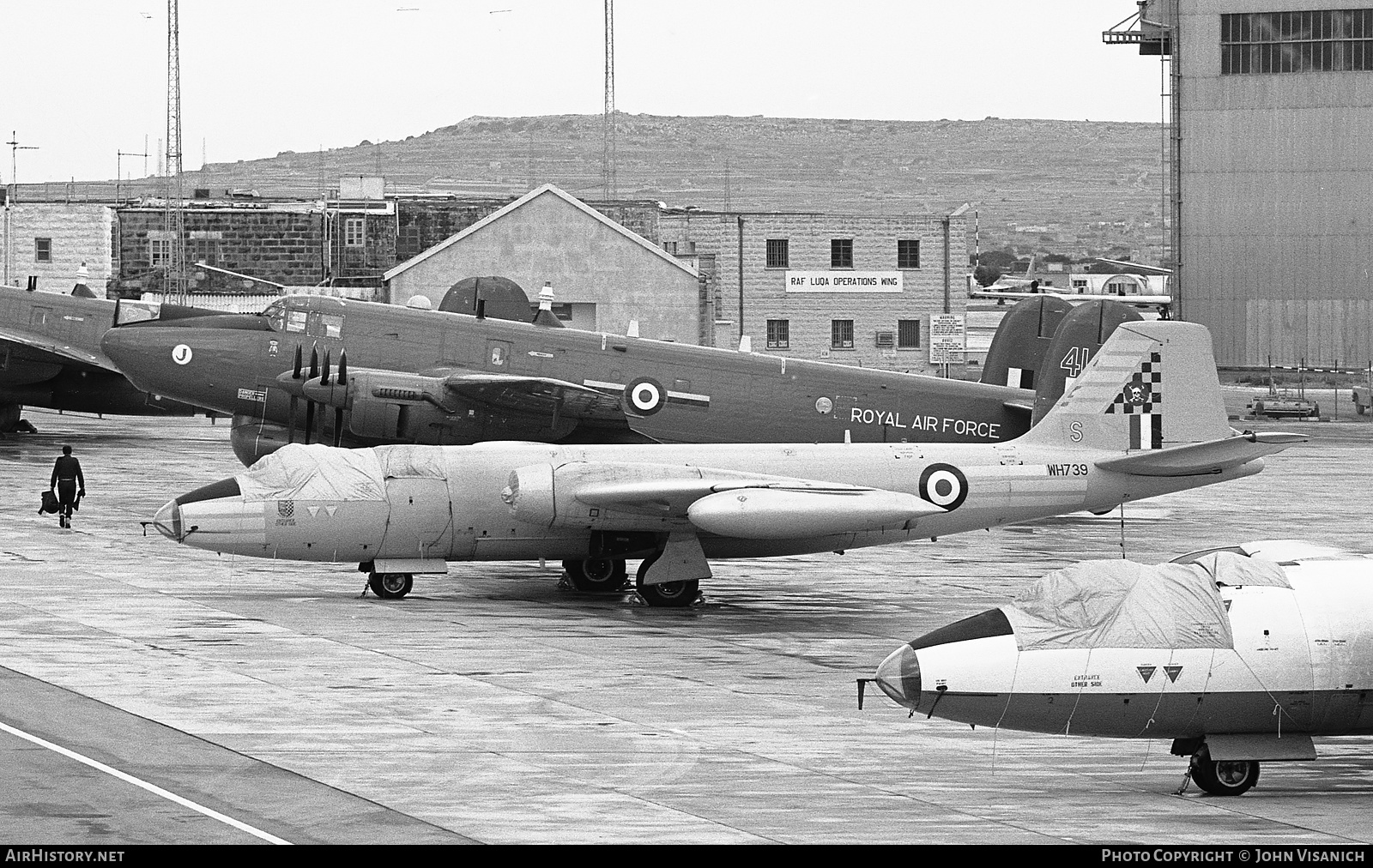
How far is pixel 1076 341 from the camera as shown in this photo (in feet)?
123

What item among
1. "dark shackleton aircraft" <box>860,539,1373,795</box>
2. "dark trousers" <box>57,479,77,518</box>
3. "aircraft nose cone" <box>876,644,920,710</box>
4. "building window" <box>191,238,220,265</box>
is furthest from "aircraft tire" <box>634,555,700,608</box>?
"building window" <box>191,238,220,265</box>

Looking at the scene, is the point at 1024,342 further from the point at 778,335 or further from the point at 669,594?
the point at 778,335

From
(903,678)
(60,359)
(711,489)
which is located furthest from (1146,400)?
(60,359)

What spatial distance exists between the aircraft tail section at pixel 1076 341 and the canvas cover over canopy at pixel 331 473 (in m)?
13.8

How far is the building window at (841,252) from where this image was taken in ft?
248

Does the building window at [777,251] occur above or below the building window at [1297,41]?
below

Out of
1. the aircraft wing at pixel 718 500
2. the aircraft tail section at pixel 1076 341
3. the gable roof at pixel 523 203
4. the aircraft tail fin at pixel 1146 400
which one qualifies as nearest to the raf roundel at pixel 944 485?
the aircraft wing at pixel 718 500

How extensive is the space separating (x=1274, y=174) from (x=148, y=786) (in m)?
70.0

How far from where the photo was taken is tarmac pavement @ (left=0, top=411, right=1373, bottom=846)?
15.5 m

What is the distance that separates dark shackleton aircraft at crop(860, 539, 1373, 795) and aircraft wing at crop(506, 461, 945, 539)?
31.5 feet

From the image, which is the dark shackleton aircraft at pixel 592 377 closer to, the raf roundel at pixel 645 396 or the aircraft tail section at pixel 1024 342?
the raf roundel at pixel 645 396

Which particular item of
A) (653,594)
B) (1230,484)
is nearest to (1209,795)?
(653,594)

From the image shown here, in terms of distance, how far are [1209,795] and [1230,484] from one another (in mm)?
35450
